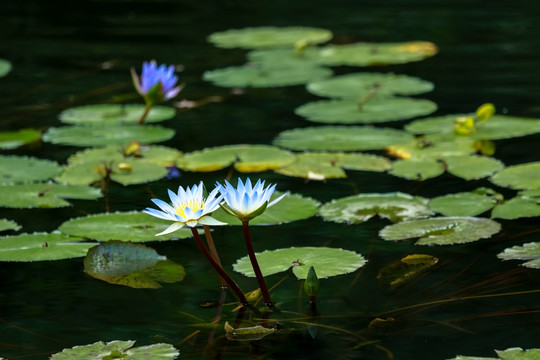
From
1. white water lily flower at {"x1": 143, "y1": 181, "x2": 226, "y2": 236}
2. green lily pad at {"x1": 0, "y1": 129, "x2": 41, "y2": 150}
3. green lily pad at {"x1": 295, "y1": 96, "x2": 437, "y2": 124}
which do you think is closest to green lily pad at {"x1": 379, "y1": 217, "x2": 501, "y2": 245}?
white water lily flower at {"x1": 143, "y1": 181, "x2": 226, "y2": 236}

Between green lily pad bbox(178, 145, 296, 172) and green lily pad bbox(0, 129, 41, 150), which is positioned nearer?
green lily pad bbox(178, 145, 296, 172)

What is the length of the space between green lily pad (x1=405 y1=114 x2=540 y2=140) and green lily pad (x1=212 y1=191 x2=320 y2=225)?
84 cm

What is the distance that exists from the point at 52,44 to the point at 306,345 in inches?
141

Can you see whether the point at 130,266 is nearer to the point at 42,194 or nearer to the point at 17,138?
the point at 42,194

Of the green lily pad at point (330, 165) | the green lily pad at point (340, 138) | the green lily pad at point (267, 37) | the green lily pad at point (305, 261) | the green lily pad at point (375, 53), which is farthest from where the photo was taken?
the green lily pad at point (267, 37)

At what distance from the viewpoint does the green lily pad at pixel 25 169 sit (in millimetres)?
2736

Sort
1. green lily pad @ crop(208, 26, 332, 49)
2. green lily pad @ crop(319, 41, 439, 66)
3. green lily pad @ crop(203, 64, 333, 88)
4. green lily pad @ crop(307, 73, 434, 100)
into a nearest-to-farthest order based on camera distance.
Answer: green lily pad @ crop(307, 73, 434, 100) < green lily pad @ crop(203, 64, 333, 88) < green lily pad @ crop(319, 41, 439, 66) < green lily pad @ crop(208, 26, 332, 49)

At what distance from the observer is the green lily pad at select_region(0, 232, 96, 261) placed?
6.92 ft

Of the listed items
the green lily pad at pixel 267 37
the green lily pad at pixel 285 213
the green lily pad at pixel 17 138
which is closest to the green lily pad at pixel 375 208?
the green lily pad at pixel 285 213

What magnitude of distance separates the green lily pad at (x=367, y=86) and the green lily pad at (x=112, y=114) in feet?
2.20

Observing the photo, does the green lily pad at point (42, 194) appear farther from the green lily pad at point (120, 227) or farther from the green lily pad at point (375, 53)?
the green lily pad at point (375, 53)

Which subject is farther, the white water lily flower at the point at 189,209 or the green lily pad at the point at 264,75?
the green lily pad at the point at 264,75

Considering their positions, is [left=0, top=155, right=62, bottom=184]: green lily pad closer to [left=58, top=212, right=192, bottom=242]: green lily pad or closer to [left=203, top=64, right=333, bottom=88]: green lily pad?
[left=58, top=212, right=192, bottom=242]: green lily pad

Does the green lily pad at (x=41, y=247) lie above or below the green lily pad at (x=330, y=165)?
below
